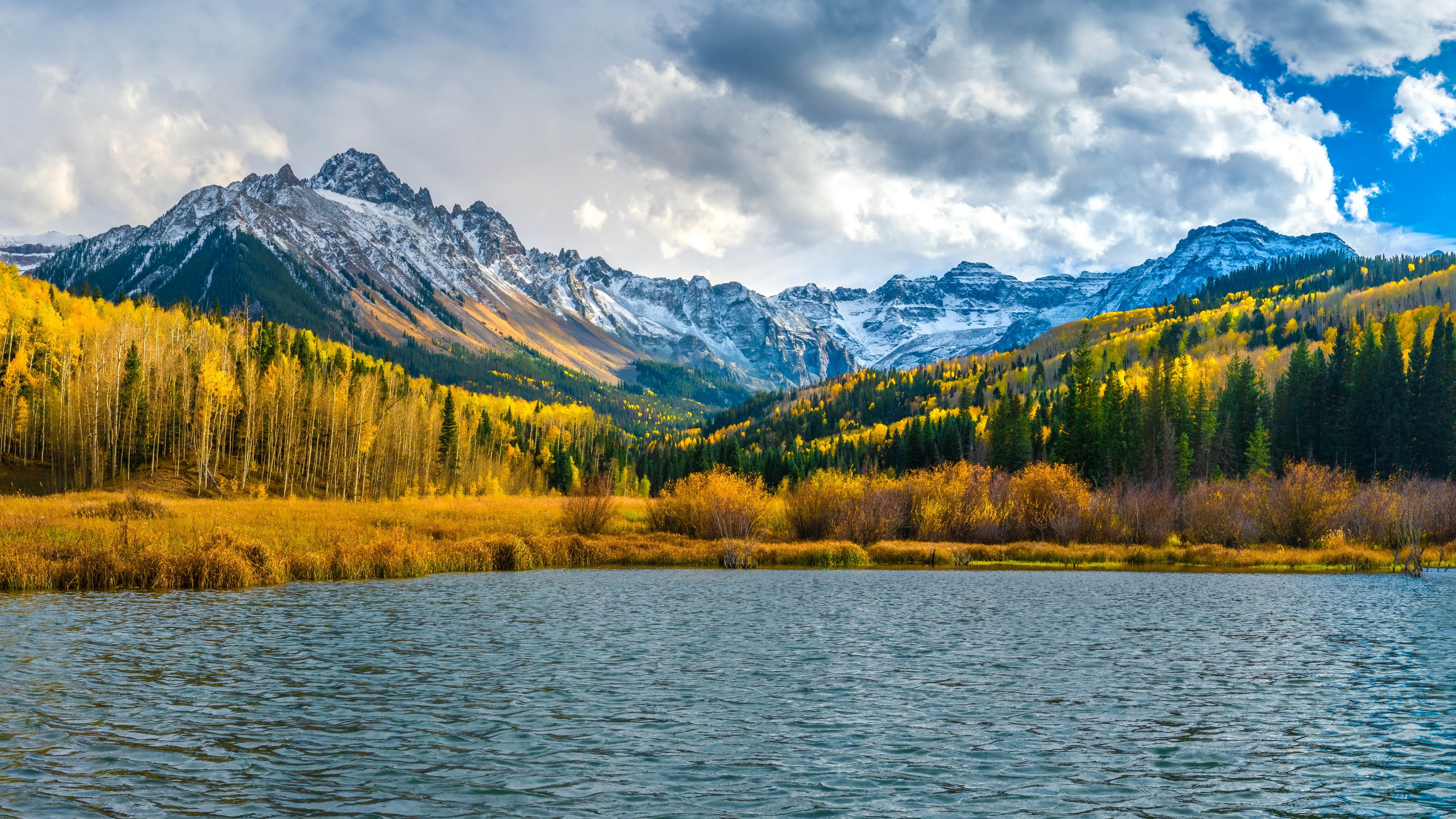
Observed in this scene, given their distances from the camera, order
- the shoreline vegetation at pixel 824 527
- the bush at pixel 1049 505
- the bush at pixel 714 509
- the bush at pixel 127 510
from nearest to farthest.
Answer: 1. the shoreline vegetation at pixel 824 527
2. the bush at pixel 127 510
3. the bush at pixel 714 509
4. the bush at pixel 1049 505

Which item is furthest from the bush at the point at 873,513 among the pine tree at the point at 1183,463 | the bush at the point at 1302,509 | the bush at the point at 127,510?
the bush at the point at 127,510

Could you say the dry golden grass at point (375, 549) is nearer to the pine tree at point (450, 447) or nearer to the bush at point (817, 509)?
the bush at point (817, 509)

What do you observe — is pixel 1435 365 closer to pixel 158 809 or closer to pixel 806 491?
pixel 806 491

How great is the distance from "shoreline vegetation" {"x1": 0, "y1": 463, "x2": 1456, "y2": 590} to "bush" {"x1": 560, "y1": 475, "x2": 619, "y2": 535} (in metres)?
0.16

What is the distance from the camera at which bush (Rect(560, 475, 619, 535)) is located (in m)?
70.1

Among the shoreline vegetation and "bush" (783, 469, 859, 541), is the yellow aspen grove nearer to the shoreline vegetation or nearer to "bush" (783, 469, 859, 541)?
the shoreline vegetation

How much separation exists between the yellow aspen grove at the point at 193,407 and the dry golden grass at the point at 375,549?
1533cm

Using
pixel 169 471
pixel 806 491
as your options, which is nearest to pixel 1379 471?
pixel 806 491

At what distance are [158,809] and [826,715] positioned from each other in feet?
41.0

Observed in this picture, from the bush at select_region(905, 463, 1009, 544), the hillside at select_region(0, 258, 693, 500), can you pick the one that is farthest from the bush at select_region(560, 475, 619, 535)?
the hillside at select_region(0, 258, 693, 500)

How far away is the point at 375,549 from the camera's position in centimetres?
4631

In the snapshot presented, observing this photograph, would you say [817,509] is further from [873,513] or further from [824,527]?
[873,513]

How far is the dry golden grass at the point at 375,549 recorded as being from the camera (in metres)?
36.0

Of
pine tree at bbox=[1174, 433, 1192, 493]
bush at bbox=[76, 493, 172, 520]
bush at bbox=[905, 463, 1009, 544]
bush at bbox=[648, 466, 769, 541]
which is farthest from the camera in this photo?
pine tree at bbox=[1174, 433, 1192, 493]
